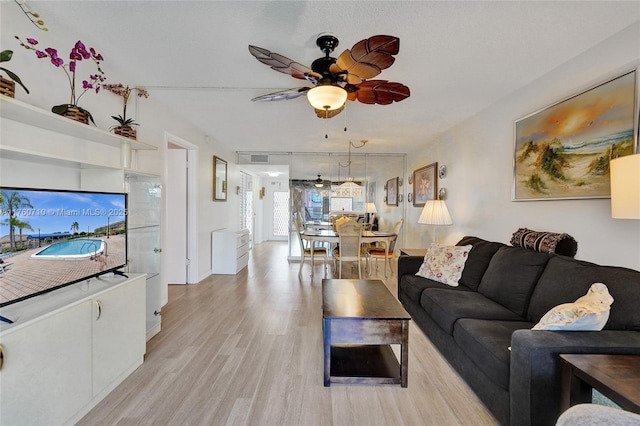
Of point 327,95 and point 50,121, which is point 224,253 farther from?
point 327,95

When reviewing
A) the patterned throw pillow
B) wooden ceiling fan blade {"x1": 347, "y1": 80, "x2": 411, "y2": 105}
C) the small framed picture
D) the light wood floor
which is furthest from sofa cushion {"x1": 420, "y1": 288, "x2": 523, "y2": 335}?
the small framed picture

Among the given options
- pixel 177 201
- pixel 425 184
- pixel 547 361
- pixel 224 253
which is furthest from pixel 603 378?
pixel 224 253

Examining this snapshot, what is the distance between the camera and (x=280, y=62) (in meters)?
1.78

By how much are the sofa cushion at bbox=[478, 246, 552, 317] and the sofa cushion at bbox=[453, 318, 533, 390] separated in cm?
25

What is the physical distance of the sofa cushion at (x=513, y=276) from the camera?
2.14m

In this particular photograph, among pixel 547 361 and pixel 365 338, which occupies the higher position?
pixel 547 361

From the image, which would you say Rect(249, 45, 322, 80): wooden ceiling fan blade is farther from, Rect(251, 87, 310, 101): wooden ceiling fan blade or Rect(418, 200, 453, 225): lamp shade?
Rect(418, 200, 453, 225): lamp shade

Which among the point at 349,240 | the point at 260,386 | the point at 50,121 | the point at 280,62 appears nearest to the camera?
the point at 50,121

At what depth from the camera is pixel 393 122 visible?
13.1ft

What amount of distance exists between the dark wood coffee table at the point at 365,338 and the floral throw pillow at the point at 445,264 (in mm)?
957

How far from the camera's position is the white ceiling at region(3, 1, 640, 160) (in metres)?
1.71

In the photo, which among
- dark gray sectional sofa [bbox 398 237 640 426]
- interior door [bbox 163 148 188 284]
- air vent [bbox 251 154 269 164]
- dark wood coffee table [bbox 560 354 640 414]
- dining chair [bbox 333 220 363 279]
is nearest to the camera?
dark wood coffee table [bbox 560 354 640 414]

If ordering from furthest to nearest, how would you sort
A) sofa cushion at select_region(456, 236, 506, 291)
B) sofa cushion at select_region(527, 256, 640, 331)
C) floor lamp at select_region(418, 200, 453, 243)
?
floor lamp at select_region(418, 200, 453, 243), sofa cushion at select_region(456, 236, 506, 291), sofa cushion at select_region(527, 256, 640, 331)

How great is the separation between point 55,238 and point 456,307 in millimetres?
2751
